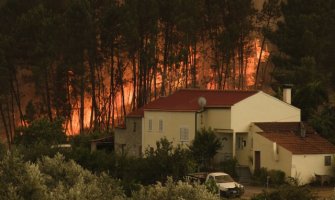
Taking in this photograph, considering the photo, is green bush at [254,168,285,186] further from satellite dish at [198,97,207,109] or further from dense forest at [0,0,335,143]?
dense forest at [0,0,335,143]

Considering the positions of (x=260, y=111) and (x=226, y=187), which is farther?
(x=260, y=111)

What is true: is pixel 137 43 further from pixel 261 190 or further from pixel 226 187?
pixel 226 187

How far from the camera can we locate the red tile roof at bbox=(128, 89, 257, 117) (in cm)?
6241

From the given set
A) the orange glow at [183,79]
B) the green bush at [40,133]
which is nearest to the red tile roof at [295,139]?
the green bush at [40,133]

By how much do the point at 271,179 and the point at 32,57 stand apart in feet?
110

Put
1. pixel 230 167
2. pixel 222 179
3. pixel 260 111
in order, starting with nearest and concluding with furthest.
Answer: pixel 222 179, pixel 230 167, pixel 260 111

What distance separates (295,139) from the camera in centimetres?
5869

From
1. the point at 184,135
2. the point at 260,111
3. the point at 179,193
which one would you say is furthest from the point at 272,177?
the point at 179,193

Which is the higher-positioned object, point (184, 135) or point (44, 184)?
point (184, 135)

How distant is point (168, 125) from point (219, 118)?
Result: 17.0ft

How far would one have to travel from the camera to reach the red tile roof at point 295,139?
56.9 meters

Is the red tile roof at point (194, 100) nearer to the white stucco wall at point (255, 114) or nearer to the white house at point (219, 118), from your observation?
the white house at point (219, 118)

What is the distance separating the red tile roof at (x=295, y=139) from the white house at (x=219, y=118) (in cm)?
73

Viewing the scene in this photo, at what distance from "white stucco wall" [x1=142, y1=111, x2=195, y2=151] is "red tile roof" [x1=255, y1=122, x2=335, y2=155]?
17.9 ft
